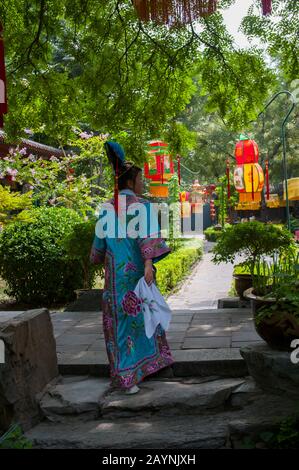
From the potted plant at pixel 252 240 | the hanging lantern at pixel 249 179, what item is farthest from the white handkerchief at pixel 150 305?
the hanging lantern at pixel 249 179

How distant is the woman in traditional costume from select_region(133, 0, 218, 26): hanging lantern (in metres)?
1.20

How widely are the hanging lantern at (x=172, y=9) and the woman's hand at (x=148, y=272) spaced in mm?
2114

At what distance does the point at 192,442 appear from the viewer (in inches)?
142

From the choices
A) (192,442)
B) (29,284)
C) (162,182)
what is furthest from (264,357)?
(162,182)

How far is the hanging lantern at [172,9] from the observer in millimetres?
4727

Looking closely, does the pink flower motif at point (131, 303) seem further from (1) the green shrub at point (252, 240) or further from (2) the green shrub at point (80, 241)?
(2) the green shrub at point (80, 241)

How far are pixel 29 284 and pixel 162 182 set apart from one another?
988cm

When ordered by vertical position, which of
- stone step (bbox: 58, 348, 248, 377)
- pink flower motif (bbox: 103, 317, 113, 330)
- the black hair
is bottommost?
stone step (bbox: 58, 348, 248, 377)

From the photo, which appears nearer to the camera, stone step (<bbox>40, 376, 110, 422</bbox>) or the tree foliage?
stone step (<bbox>40, 376, 110, 422</bbox>)

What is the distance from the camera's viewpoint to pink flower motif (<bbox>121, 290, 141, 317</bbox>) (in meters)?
4.50

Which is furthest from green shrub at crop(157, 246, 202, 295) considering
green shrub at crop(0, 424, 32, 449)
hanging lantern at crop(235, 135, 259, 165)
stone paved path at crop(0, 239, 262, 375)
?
green shrub at crop(0, 424, 32, 449)

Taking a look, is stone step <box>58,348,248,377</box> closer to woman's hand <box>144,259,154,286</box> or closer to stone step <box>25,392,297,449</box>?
stone step <box>25,392,297,449</box>

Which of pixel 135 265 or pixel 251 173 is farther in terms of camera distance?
pixel 251 173

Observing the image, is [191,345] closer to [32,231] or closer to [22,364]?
[22,364]
